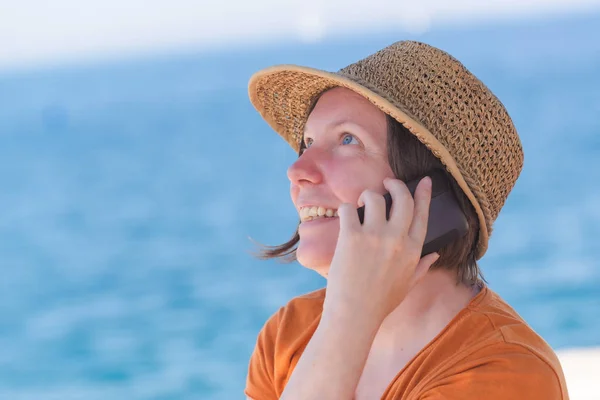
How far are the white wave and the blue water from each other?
5.45 feet

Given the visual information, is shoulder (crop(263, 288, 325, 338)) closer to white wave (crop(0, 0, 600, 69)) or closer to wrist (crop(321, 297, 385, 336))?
wrist (crop(321, 297, 385, 336))

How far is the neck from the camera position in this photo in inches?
75.9

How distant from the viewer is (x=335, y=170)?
6.20 feet

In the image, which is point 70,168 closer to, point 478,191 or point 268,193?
point 268,193

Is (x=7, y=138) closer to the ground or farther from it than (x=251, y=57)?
closer to the ground

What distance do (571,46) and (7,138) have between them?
31.4 feet

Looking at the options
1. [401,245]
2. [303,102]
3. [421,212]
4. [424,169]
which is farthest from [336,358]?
[303,102]

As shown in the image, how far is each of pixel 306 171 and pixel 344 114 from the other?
0.59 ft

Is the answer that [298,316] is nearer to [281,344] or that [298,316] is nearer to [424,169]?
[281,344]

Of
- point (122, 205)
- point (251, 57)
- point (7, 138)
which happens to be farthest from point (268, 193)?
point (251, 57)

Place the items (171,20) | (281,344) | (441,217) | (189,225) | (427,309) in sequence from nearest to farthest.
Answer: (441,217) → (427,309) → (281,344) → (189,225) → (171,20)

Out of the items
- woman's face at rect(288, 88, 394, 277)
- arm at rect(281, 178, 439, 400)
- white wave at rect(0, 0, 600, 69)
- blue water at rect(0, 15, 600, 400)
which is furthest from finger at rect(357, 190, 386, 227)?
white wave at rect(0, 0, 600, 69)

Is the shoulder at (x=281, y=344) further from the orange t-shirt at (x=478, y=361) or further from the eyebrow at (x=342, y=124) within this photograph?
the eyebrow at (x=342, y=124)

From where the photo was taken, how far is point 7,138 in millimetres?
13719
